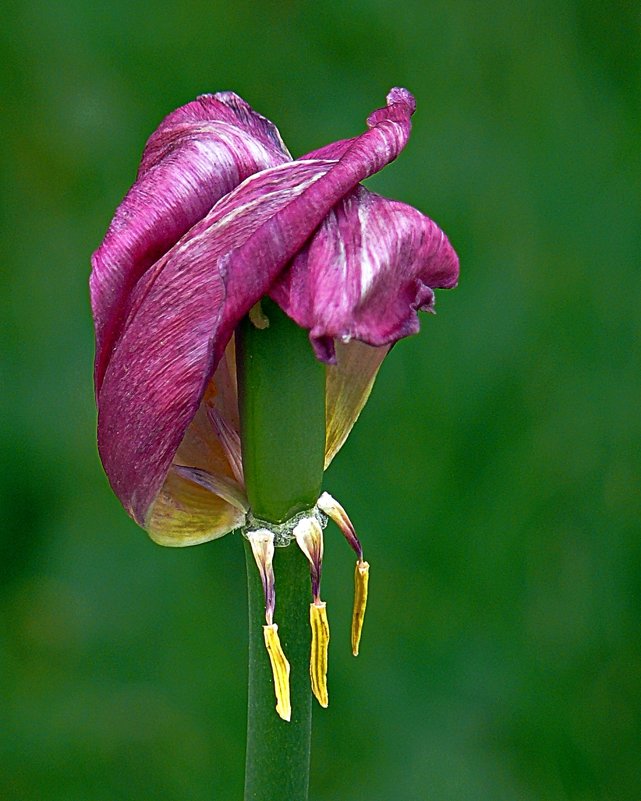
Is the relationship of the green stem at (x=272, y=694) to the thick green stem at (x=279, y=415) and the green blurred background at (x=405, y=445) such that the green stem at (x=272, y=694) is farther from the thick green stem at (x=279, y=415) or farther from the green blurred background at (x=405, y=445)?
the green blurred background at (x=405, y=445)

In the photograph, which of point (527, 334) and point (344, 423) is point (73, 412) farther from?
point (344, 423)

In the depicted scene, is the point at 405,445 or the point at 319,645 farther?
the point at 405,445

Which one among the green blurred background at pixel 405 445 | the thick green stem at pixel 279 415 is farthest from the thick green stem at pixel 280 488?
the green blurred background at pixel 405 445

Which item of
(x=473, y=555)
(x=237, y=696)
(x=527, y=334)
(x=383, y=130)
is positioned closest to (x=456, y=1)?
(x=527, y=334)

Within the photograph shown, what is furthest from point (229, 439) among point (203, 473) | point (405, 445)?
point (405, 445)

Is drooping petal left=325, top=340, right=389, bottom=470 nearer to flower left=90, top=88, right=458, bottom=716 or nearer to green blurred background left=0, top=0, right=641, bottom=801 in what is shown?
flower left=90, top=88, right=458, bottom=716

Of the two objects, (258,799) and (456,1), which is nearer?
(258,799)

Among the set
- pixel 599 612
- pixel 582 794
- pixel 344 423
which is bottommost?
pixel 582 794

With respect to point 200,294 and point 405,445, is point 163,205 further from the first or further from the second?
point 405,445
